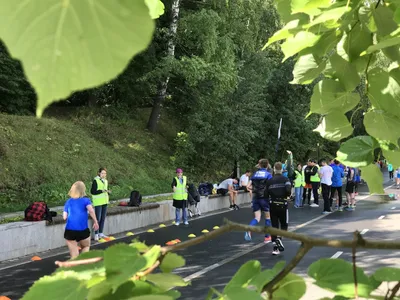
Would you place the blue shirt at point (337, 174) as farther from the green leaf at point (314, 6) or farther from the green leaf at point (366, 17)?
the green leaf at point (314, 6)

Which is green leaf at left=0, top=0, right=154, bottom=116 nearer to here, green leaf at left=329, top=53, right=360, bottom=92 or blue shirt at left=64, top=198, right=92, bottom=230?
green leaf at left=329, top=53, right=360, bottom=92

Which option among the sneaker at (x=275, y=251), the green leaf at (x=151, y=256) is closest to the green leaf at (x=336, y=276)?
the green leaf at (x=151, y=256)

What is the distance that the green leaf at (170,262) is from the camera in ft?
2.84

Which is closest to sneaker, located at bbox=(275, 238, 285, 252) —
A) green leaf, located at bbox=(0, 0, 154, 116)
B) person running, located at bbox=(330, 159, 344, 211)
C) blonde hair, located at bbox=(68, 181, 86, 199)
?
blonde hair, located at bbox=(68, 181, 86, 199)

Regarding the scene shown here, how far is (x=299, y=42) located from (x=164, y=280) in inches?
36.0

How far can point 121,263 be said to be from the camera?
0.73 meters

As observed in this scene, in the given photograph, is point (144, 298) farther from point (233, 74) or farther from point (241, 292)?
point (233, 74)

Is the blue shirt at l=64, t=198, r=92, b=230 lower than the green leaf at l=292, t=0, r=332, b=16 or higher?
lower

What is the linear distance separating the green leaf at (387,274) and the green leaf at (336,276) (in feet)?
0.13

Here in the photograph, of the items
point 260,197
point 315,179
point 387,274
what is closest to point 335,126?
point 387,274

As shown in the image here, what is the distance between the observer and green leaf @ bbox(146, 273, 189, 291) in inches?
30.9

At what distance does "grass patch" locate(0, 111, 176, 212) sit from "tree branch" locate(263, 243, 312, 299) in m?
12.1

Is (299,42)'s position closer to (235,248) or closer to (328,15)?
(328,15)

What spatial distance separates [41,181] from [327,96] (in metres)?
14.3
